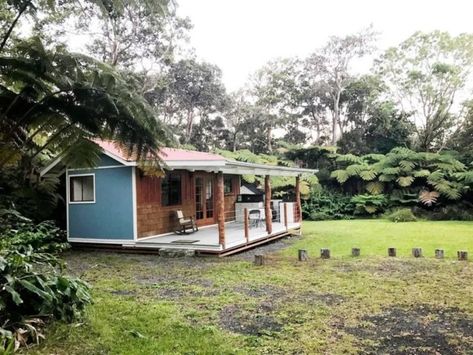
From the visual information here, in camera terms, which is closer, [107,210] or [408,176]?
[107,210]

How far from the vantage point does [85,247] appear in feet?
35.1

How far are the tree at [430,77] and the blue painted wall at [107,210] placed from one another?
53.5 ft

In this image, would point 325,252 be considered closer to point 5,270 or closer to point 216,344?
point 216,344

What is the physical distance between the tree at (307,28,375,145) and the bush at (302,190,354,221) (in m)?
6.87

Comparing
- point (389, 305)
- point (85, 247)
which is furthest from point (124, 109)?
point (85, 247)

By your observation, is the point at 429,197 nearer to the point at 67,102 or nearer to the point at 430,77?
the point at 430,77

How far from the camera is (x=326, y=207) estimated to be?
61.3ft

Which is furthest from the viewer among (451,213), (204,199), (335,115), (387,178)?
(335,115)

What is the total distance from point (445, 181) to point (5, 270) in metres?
17.4

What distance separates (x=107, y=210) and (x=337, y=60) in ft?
59.7

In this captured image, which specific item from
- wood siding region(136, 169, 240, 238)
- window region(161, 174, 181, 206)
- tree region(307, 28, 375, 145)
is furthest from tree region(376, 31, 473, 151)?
window region(161, 174, 181, 206)

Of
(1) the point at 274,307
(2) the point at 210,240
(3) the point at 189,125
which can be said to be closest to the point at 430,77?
(3) the point at 189,125

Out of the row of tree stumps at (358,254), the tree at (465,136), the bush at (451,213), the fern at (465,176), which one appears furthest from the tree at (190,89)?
the row of tree stumps at (358,254)

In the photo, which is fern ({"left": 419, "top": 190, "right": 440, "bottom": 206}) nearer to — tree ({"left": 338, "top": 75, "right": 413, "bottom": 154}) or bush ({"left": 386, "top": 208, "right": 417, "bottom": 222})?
bush ({"left": 386, "top": 208, "right": 417, "bottom": 222})
